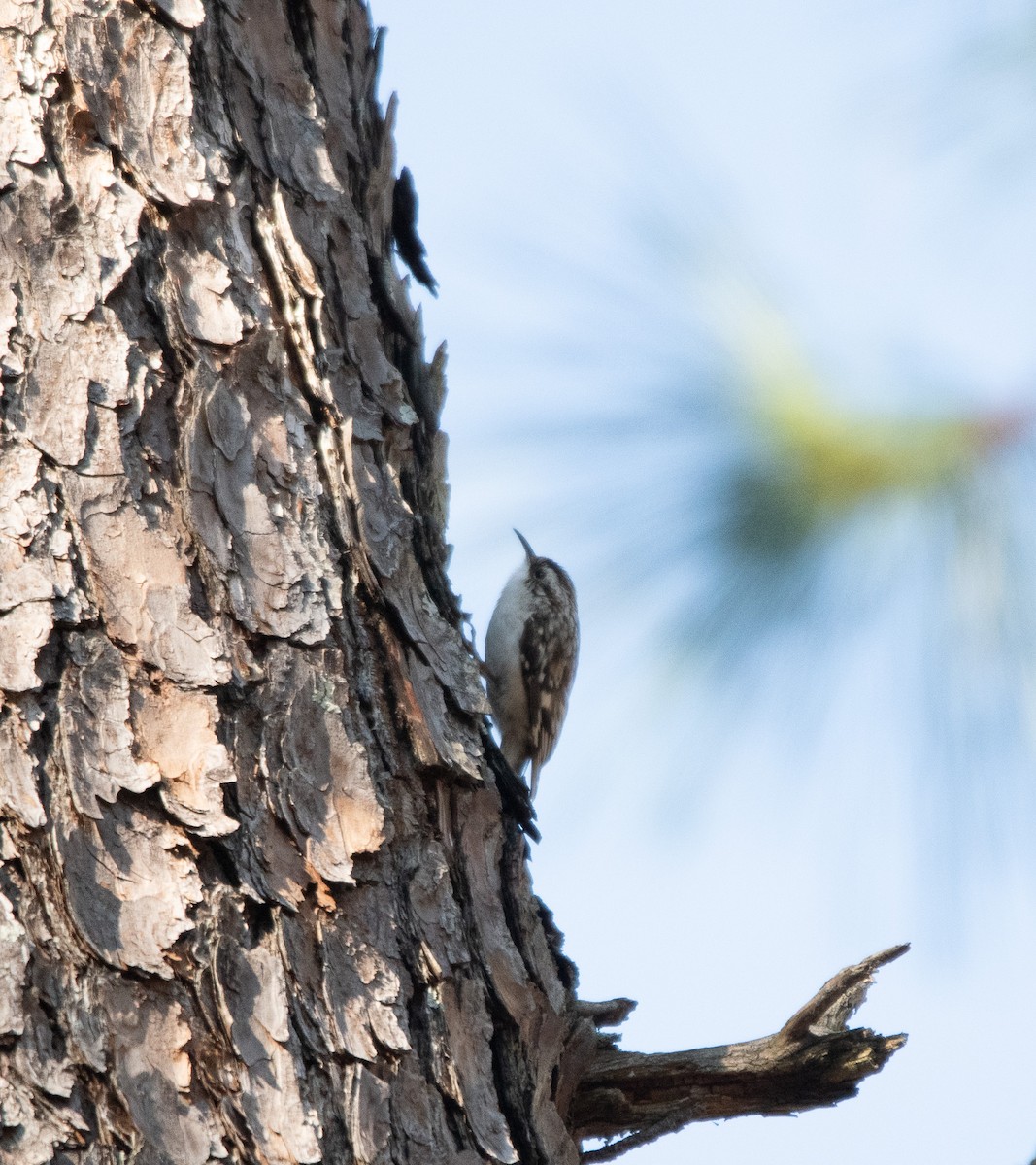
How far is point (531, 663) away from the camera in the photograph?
4.26m

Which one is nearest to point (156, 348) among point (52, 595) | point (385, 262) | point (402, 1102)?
point (52, 595)

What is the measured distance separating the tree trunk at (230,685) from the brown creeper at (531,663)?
2224mm

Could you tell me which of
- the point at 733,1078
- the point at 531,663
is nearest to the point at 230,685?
the point at 733,1078

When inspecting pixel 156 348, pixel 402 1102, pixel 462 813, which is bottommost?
pixel 402 1102

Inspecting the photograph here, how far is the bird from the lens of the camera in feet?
7.47

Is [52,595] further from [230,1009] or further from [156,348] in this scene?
[230,1009]

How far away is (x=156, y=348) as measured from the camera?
1.69 metres

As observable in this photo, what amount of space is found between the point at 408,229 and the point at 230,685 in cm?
102

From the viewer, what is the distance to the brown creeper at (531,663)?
4246 mm

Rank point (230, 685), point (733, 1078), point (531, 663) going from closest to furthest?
point (230, 685) → point (733, 1078) → point (531, 663)

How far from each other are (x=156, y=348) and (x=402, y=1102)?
94 cm

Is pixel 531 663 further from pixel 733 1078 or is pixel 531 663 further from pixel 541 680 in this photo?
pixel 733 1078

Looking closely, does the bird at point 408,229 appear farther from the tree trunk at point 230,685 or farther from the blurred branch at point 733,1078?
the blurred branch at point 733,1078

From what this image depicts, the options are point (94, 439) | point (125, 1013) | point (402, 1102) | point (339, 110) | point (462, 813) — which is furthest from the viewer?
point (339, 110)
